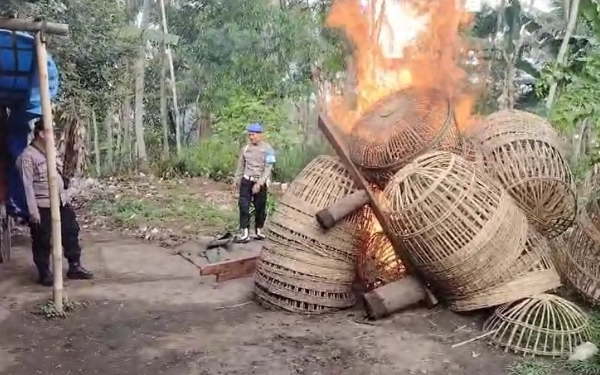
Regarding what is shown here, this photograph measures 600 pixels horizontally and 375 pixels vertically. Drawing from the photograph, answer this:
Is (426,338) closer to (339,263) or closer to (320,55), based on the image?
(339,263)

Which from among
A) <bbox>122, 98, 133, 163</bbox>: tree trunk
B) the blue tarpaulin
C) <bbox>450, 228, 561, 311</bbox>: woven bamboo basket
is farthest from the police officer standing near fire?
<bbox>122, 98, 133, 163</bbox>: tree trunk

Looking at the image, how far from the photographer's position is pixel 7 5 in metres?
7.57

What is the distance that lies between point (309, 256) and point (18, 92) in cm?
396

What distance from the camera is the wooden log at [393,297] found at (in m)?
5.97

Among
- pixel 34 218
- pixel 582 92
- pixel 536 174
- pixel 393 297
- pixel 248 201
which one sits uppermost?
pixel 582 92

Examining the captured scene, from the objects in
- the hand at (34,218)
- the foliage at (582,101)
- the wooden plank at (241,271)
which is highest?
the foliage at (582,101)

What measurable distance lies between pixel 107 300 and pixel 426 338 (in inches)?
125

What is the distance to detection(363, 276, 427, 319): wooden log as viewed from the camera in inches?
235

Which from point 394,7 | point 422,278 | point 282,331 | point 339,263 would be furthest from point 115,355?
point 394,7

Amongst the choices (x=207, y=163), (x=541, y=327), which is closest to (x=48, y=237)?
(x=541, y=327)

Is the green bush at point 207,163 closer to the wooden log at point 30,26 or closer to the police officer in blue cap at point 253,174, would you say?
the police officer in blue cap at point 253,174

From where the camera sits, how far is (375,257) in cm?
662

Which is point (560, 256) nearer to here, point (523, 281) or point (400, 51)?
point (523, 281)

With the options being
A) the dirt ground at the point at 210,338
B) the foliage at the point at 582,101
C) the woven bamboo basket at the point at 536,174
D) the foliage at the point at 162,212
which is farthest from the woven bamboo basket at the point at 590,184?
the foliage at the point at 162,212
